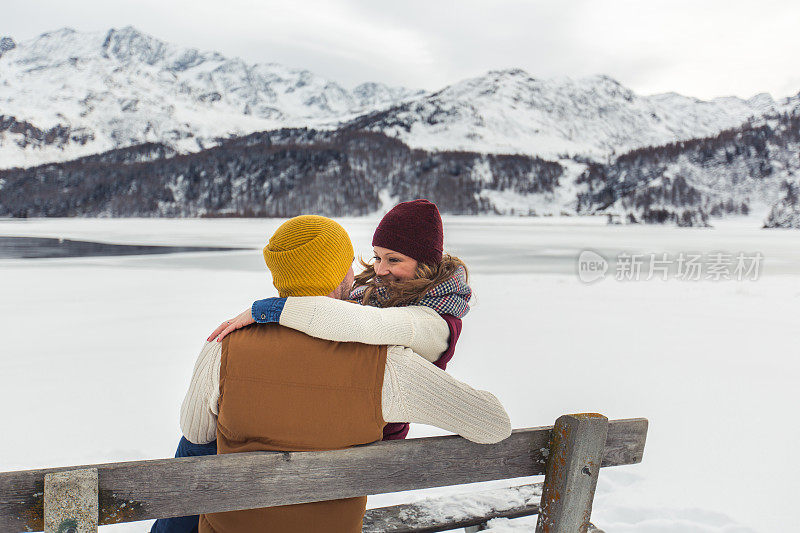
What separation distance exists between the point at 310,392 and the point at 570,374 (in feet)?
18.6

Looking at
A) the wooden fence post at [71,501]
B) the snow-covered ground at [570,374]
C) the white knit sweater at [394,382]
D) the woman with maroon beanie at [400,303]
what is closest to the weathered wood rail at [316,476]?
the wooden fence post at [71,501]

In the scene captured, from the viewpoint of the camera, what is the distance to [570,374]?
22.0 feet

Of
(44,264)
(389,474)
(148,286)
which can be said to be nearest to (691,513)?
(389,474)

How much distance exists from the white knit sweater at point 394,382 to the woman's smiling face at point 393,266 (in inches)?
22.8

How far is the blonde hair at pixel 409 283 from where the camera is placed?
2.20 m

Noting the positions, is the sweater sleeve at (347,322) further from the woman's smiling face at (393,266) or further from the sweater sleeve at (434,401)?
the woman's smiling face at (393,266)

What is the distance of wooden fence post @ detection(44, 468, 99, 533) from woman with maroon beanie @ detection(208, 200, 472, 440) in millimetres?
479

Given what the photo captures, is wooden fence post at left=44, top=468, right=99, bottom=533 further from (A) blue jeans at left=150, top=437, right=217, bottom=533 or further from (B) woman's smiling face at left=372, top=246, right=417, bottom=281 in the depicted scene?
(B) woman's smiling face at left=372, top=246, right=417, bottom=281

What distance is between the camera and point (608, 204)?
12038cm

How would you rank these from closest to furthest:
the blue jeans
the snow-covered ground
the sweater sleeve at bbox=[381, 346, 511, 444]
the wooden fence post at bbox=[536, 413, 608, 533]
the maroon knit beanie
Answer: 1. the sweater sleeve at bbox=[381, 346, 511, 444]
2. the wooden fence post at bbox=[536, 413, 608, 533]
3. the blue jeans
4. the maroon knit beanie
5. the snow-covered ground

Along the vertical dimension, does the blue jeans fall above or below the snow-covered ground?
above

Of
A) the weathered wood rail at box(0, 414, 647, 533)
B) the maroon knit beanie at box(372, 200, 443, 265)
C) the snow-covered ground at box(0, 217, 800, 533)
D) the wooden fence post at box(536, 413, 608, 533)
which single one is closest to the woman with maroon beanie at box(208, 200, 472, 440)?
the maroon knit beanie at box(372, 200, 443, 265)

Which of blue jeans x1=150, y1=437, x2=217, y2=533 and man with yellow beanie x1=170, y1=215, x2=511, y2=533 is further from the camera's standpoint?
blue jeans x1=150, y1=437, x2=217, y2=533

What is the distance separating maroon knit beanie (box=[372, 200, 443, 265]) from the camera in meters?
2.38
